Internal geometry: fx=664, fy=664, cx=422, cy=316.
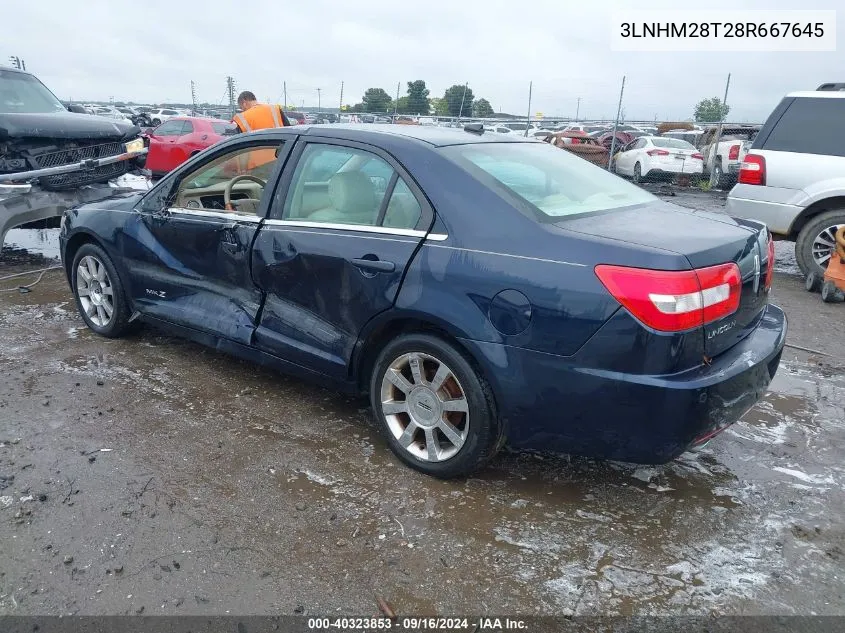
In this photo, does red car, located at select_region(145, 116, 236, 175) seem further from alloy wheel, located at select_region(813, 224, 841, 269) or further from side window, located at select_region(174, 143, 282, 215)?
alloy wheel, located at select_region(813, 224, 841, 269)

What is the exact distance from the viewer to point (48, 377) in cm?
418

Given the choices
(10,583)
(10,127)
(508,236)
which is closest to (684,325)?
(508,236)

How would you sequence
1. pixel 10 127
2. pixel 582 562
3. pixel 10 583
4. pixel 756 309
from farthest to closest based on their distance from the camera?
pixel 10 127 → pixel 756 309 → pixel 582 562 → pixel 10 583

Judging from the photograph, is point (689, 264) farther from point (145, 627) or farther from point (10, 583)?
point (10, 583)

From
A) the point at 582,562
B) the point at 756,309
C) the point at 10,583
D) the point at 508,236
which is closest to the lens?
the point at 10,583

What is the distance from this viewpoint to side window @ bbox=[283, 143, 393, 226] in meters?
3.25

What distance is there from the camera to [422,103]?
95.5 ft

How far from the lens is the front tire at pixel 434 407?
2854 millimetres

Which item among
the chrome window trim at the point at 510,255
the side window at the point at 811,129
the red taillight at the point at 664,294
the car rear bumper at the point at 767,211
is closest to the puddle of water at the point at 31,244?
the chrome window trim at the point at 510,255

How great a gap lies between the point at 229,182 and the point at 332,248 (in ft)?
4.63

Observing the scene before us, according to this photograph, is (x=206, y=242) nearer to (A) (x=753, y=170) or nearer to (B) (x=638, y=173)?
(A) (x=753, y=170)

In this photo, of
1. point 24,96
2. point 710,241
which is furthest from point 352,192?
point 24,96

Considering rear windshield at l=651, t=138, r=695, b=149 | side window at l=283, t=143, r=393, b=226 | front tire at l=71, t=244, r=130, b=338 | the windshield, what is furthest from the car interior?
rear windshield at l=651, t=138, r=695, b=149

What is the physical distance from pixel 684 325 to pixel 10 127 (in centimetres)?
679
